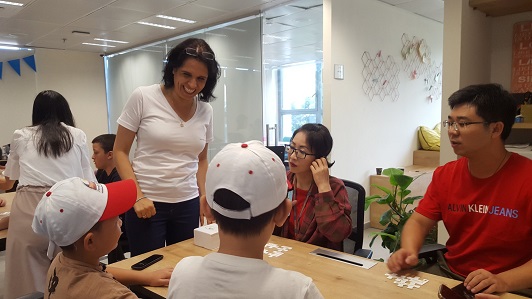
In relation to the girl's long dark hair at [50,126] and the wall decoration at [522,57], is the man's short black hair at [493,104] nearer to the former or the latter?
the wall decoration at [522,57]

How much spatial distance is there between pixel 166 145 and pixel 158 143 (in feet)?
0.12

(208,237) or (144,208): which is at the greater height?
(144,208)

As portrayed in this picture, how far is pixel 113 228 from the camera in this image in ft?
3.90

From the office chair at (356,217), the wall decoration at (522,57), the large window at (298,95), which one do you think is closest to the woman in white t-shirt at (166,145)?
the office chair at (356,217)

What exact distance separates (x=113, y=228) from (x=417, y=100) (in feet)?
15.3

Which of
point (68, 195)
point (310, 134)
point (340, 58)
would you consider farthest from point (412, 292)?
point (340, 58)

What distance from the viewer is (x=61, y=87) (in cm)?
727

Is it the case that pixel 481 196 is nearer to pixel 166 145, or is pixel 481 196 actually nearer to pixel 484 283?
pixel 484 283

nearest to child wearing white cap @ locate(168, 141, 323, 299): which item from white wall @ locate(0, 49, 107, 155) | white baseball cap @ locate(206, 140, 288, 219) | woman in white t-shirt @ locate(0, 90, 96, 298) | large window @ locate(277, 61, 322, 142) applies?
white baseball cap @ locate(206, 140, 288, 219)

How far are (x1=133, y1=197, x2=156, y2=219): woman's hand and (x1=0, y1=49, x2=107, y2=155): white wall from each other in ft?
21.0

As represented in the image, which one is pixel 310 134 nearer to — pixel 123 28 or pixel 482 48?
pixel 482 48

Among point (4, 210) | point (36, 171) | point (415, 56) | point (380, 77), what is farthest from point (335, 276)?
point (415, 56)

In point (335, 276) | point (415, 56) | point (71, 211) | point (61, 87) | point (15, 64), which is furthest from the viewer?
point (61, 87)

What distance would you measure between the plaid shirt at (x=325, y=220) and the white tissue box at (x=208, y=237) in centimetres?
37
